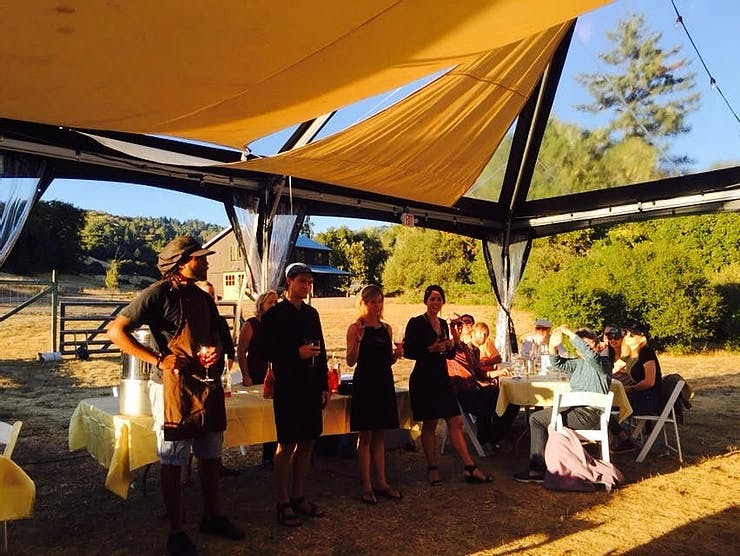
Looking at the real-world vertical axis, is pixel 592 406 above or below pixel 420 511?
above

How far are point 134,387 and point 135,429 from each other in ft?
0.84

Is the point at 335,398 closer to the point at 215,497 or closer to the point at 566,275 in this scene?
the point at 215,497

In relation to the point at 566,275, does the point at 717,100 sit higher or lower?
higher

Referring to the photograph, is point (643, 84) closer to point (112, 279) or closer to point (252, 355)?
point (252, 355)

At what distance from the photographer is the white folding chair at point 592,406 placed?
13.8 ft

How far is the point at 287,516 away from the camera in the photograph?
11.3 ft

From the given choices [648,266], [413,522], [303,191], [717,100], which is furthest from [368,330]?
[648,266]

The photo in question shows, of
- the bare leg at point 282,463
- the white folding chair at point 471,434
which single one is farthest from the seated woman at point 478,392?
the bare leg at point 282,463

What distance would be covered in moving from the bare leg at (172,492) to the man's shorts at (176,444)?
0.15 ft

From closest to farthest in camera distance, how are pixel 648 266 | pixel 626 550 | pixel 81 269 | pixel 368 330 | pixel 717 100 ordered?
pixel 626 550 < pixel 368 330 < pixel 717 100 < pixel 648 266 < pixel 81 269

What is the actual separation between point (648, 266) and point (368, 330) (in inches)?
463

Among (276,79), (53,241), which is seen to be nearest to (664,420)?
(276,79)

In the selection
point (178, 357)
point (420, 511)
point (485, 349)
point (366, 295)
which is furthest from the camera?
point (485, 349)

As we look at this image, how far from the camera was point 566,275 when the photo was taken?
1466cm
